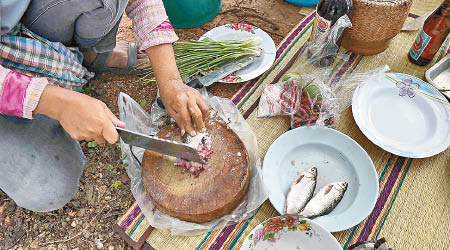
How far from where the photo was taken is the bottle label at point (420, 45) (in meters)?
1.77

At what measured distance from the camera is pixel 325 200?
133 cm

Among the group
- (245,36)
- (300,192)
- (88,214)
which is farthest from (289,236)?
(245,36)

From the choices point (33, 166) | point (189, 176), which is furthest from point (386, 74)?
point (33, 166)

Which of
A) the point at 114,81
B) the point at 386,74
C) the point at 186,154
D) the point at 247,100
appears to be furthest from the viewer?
the point at 114,81

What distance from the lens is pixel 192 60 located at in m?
1.91

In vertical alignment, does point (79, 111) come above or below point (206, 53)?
above

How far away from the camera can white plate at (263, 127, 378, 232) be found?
1.36 m

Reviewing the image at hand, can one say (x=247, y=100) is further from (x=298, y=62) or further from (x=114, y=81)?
→ (x=114, y=81)

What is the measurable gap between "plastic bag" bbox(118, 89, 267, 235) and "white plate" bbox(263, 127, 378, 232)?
84mm

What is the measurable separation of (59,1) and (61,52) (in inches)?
9.9

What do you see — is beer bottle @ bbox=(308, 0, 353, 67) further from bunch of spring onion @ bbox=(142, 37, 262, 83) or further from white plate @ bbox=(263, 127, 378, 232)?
white plate @ bbox=(263, 127, 378, 232)

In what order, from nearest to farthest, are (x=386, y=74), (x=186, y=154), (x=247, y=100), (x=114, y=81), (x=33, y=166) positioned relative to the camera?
(x=186, y=154), (x=33, y=166), (x=386, y=74), (x=247, y=100), (x=114, y=81)

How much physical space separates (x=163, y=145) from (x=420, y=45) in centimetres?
162

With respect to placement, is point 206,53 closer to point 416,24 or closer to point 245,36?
point 245,36
